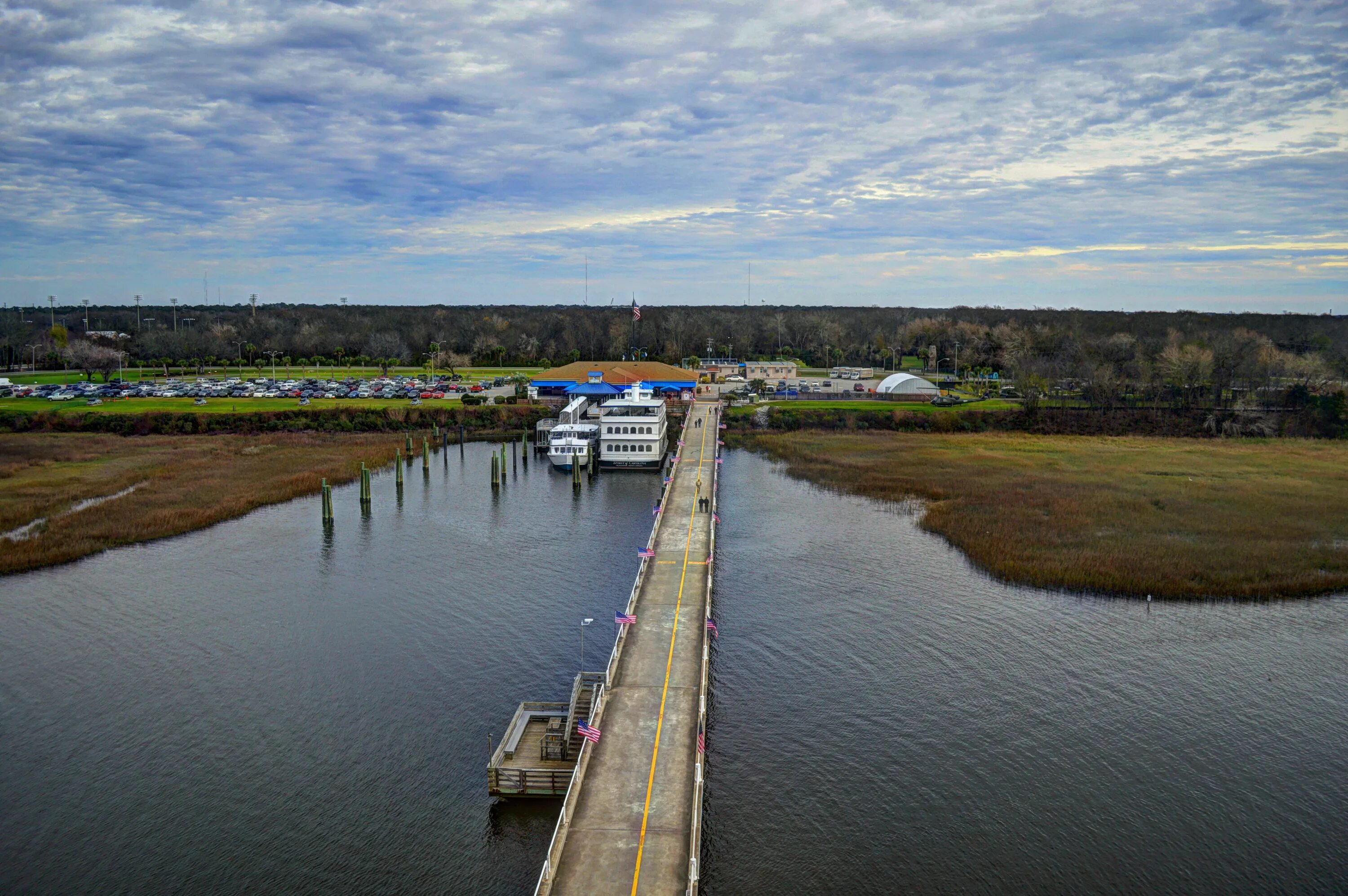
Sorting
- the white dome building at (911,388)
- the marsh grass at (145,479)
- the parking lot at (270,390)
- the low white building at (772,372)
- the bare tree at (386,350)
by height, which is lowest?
the marsh grass at (145,479)

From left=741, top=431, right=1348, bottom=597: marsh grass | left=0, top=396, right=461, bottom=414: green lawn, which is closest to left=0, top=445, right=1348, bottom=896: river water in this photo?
left=741, top=431, right=1348, bottom=597: marsh grass

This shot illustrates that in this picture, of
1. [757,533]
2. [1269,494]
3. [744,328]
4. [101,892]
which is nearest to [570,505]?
[757,533]

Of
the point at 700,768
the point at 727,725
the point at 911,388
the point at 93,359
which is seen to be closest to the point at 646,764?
the point at 700,768

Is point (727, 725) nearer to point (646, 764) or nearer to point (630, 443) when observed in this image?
point (646, 764)

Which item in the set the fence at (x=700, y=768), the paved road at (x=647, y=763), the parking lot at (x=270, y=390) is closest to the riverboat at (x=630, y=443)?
the parking lot at (x=270, y=390)

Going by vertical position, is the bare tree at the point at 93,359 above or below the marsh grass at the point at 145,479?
above

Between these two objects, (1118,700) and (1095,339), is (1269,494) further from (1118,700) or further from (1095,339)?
(1095,339)

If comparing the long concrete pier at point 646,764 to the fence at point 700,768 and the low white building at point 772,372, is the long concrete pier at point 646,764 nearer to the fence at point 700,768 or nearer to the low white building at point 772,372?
the fence at point 700,768
